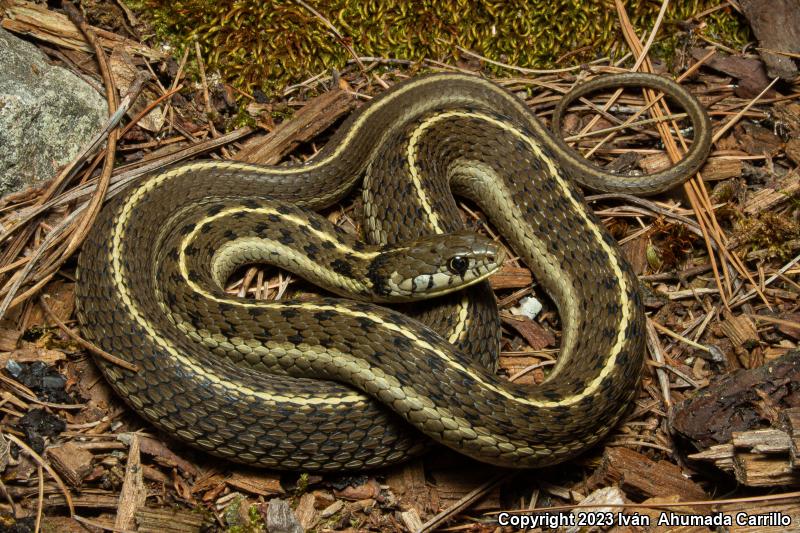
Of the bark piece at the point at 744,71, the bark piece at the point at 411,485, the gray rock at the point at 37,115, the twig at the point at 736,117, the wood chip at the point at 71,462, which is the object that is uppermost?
the gray rock at the point at 37,115

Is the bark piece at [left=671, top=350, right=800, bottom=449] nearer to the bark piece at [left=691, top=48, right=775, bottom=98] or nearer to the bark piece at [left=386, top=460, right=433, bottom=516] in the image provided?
the bark piece at [left=386, top=460, right=433, bottom=516]

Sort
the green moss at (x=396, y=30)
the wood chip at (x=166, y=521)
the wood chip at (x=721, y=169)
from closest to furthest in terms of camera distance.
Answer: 1. the wood chip at (x=166, y=521)
2. the wood chip at (x=721, y=169)
3. the green moss at (x=396, y=30)

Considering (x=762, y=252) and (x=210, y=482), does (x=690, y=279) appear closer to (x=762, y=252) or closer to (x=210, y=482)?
(x=762, y=252)

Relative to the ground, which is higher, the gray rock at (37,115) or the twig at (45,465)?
the gray rock at (37,115)

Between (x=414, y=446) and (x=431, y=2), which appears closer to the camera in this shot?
(x=414, y=446)

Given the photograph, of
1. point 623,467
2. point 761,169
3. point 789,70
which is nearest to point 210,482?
point 623,467

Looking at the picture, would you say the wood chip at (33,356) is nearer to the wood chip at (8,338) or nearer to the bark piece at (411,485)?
the wood chip at (8,338)

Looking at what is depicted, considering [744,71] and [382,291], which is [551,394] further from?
[744,71]

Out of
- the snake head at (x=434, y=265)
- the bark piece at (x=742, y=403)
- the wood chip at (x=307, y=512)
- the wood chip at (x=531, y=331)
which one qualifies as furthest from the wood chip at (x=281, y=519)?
the bark piece at (x=742, y=403)
